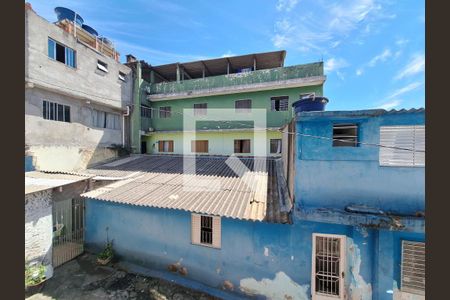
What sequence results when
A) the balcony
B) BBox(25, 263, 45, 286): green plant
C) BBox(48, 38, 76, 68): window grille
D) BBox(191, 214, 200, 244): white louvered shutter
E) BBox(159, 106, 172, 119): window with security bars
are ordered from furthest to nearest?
BBox(159, 106, 172, 119): window with security bars, the balcony, BBox(48, 38, 76, 68): window grille, BBox(191, 214, 200, 244): white louvered shutter, BBox(25, 263, 45, 286): green plant

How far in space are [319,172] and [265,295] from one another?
15.6 ft

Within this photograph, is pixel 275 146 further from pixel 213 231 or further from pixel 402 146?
pixel 402 146

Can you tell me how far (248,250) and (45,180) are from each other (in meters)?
9.15

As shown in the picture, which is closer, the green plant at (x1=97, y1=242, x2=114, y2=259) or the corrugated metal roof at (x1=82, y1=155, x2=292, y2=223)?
the corrugated metal roof at (x1=82, y1=155, x2=292, y2=223)

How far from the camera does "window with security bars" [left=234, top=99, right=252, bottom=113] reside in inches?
572

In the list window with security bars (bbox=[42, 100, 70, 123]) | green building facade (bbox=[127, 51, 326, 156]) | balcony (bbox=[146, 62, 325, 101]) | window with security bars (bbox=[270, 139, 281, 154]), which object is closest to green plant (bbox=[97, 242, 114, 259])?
window with security bars (bbox=[42, 100, 70, 123])

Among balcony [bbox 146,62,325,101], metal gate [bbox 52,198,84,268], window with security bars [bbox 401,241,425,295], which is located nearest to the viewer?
window with security bars [bbox 401,241,425,295]

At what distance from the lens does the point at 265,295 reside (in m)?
6.55

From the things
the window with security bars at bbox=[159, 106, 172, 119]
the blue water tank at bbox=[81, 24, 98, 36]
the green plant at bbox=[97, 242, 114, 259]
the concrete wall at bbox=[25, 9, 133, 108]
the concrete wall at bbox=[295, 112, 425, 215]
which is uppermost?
the blue water tank at bbox=[81, 24, 98, 36]

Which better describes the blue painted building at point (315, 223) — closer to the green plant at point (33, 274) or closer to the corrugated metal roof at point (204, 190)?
the corrugated metal roof at point (204, 190)

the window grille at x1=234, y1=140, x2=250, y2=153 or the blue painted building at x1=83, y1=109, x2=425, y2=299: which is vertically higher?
the window grille at x1=234, y1=140, x2=250, y2=153

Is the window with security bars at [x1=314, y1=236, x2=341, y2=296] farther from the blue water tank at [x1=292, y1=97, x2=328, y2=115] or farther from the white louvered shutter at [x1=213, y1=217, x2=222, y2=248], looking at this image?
the blue water tank at [x1=292, y1=97, x2=328, y2=115]

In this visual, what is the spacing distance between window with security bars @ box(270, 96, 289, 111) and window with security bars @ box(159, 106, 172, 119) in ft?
28.6

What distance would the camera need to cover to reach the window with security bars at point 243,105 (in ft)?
47.7
